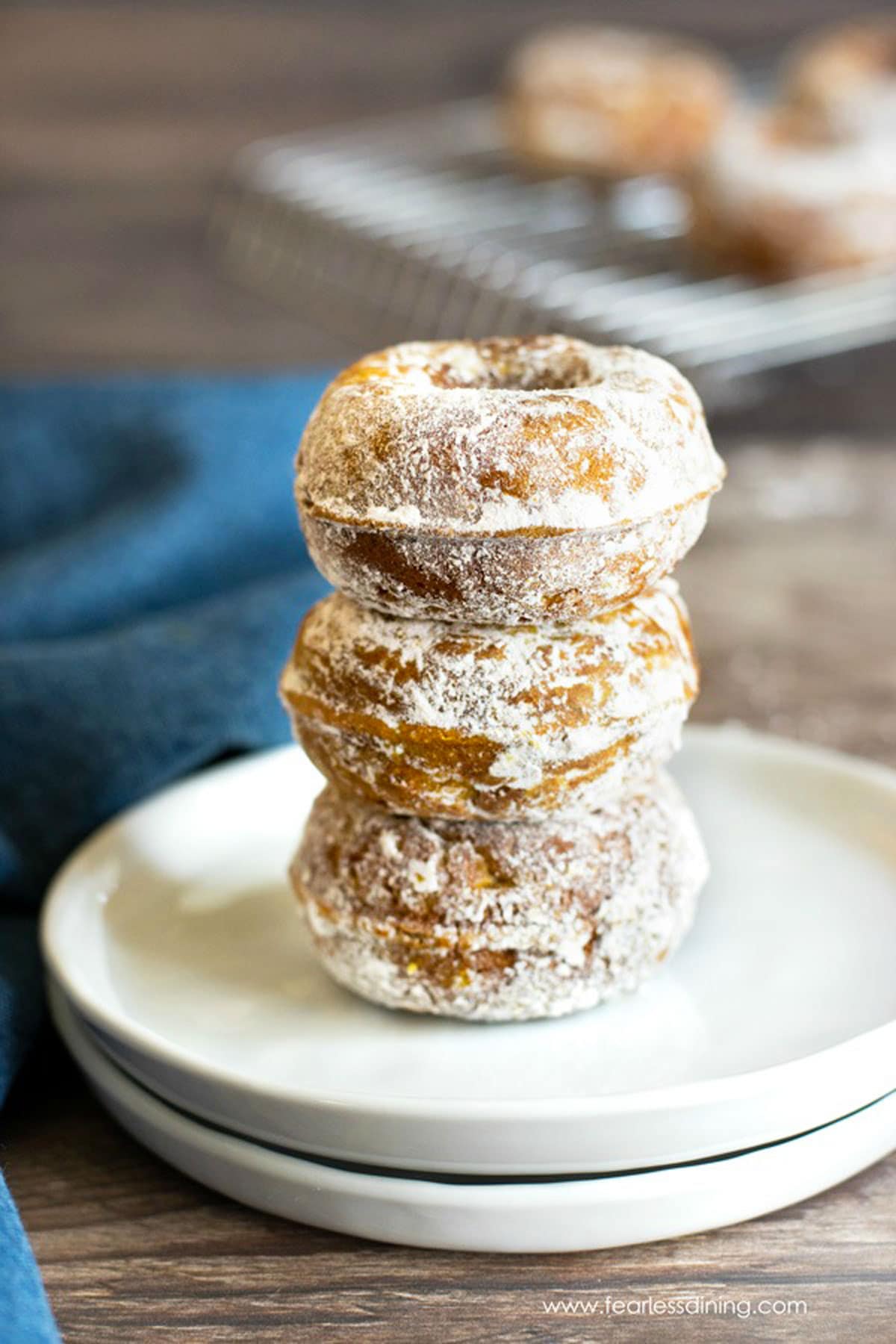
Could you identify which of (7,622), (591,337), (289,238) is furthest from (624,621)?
(289,238)

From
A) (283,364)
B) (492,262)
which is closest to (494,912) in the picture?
(492,262)

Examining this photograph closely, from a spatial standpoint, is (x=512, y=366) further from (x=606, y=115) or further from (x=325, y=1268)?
(x=606, y=115)

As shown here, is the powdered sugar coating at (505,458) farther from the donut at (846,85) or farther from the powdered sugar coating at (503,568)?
the donut at (846,85)

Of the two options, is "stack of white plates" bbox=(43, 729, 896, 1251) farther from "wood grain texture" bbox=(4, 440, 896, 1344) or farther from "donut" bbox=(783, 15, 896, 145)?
"donut" bbox=(783, 15, 896, 145)

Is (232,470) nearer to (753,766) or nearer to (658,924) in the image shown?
(753,766)

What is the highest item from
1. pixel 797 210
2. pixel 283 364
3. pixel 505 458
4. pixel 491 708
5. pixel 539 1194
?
pixel 505 458

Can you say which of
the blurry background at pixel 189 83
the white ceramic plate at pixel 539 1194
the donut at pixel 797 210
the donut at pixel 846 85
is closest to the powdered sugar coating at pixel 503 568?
the white ceramic plate at pixel 539 1194
